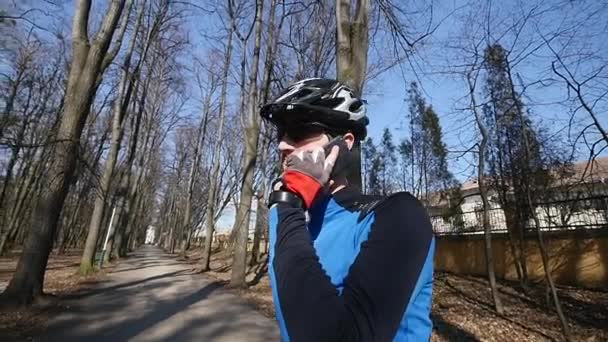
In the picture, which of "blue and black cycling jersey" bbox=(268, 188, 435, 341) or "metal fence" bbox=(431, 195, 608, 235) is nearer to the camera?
"blue and black cycling jersey" bbox=(268, 188, 435, 341)

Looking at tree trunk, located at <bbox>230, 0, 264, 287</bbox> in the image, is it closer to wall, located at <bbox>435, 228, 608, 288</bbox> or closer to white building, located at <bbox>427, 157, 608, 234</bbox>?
white building, located at <bbox>427, 157, 608, 234</bbox>

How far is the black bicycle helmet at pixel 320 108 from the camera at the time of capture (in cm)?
141

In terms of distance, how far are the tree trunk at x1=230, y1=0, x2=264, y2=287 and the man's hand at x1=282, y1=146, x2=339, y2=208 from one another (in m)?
11.5

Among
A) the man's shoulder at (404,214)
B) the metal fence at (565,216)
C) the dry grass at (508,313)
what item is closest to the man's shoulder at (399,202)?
the man's shoulder at (404,214)

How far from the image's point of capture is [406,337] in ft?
3.25

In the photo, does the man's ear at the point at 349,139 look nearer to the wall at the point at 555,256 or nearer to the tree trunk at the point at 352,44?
the tree trunk at the point at 352,44

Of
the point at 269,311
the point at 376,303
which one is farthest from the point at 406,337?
the point at 269,311

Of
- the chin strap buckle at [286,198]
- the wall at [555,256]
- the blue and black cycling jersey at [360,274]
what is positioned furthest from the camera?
the wall at [555,256]

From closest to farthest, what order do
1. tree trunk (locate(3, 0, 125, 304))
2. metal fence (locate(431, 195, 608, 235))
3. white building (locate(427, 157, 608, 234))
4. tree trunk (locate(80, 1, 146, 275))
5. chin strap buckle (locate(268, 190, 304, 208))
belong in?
chin strap buckle (locate(268, 190, 304, 208))
tree trunk (locate(3, 0, 125, 304))
white building (locate(427, 157, 608, 234))
metal fence (locate(431, 195, 608, 235))
tree trunk (locate(80, 1, 146, 275))

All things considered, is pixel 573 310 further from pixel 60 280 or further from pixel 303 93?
pixel 60 280

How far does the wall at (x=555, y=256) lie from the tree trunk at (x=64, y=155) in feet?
47.3

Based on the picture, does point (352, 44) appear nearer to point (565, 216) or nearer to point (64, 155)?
point (64, 155)

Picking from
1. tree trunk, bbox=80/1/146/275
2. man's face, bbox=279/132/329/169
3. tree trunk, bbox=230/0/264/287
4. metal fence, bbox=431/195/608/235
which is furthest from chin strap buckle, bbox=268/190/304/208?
tree trunk, bbox=80/1/146/275

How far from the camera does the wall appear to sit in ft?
34.2
